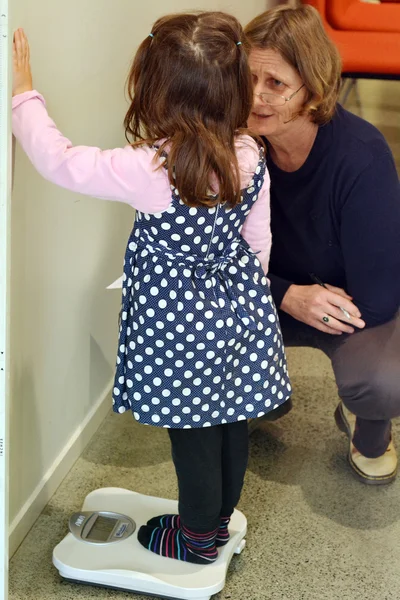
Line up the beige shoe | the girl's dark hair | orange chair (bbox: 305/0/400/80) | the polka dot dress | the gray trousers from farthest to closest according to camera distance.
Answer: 1. orange chair (bbox: 305/0/400/80)
2. the beige shoe
3. the gray trousers
4. the polka dot dress
5. the girl's dark hair

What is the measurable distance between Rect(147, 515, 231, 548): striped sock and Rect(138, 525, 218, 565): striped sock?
0.03m

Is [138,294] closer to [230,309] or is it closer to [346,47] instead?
[230,309]

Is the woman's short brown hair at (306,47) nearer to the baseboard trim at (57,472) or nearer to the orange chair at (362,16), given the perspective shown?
the baseboard trim at (57,472)

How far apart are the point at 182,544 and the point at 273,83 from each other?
2.88ft

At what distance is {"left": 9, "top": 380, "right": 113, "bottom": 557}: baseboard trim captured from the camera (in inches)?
62.1

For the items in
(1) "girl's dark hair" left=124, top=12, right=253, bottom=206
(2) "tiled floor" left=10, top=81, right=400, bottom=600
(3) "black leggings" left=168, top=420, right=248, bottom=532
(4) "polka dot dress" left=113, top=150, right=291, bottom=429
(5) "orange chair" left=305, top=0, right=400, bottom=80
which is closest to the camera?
(1) "girl's dark hair" left=124, top=12, right=253, bottom=206

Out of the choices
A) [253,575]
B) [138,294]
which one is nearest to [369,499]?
[253,575]

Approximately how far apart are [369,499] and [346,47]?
2118mm

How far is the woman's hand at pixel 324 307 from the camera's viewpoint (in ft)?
5.75

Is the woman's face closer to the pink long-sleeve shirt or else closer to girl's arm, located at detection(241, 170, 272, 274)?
girl's arm, located at detection(241, 170, 272, 274)

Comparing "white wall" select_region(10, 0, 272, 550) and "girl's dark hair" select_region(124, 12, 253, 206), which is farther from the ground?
"girl's dark hair" select_region(124, 12, 253, 206)

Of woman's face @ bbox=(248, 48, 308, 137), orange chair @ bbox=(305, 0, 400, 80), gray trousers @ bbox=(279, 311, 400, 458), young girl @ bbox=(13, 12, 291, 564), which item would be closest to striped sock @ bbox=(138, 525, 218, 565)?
young girl @ bbox=(13, 12, 291, 564)

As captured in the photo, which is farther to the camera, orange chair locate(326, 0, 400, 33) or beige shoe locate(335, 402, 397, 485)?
orange chair locate(326, 0, 400, 33)

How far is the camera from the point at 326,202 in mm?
1704
